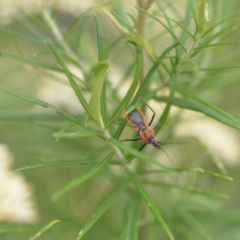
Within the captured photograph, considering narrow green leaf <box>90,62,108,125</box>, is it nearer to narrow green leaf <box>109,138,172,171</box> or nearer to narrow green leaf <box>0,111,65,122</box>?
narrow green leaf <box>109,138,172,171</box>

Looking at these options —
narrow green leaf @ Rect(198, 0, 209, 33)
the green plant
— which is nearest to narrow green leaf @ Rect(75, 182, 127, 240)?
the green plant

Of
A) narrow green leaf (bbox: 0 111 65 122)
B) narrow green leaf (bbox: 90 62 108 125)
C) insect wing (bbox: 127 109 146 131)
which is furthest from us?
narrow green leaf (bbox: 0 111 65 122)

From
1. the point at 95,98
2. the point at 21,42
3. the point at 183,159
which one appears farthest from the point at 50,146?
the point at 21,42

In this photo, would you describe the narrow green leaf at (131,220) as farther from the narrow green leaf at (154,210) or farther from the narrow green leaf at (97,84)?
the narrow green leaf at (97,84)

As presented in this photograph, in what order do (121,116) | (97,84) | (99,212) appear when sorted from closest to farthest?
(97,84)
(99,212)
(121,116)

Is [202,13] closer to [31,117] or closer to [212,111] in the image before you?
[212,111]

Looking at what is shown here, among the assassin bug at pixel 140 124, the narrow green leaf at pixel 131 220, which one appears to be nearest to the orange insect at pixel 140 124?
the assassin bug at pixel 140 124

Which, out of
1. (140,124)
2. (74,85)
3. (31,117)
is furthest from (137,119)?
(31,117)
